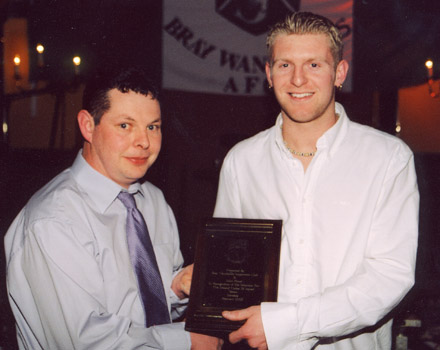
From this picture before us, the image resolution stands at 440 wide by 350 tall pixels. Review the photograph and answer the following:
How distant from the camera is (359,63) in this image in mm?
5965

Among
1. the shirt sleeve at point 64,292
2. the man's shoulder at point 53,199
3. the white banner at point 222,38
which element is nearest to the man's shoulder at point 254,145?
the man's shoulder at point 53,199

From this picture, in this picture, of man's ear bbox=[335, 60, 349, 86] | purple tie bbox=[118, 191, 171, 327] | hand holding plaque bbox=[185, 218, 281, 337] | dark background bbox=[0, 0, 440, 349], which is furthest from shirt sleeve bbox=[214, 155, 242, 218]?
dark background bbox=[0, 0, 440, 349]

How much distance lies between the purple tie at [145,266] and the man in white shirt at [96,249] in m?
0.01

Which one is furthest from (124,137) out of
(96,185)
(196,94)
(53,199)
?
(196,94)

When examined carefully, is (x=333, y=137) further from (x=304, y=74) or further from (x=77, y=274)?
(x=77, y=274)

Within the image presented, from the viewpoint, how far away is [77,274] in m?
2.02

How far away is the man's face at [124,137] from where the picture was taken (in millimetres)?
2248

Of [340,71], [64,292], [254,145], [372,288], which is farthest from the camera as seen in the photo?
[254,145]

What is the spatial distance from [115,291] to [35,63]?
788 centimetres

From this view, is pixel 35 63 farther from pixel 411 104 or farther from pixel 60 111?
pixel 411 104

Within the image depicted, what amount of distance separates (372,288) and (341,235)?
0.29m

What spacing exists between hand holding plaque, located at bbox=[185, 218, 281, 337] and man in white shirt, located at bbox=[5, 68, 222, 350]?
0.61 ft

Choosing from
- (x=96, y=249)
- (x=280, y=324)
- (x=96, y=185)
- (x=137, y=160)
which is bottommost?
(x=280, y=324)

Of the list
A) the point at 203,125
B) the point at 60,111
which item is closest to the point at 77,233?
the point at 203,125
